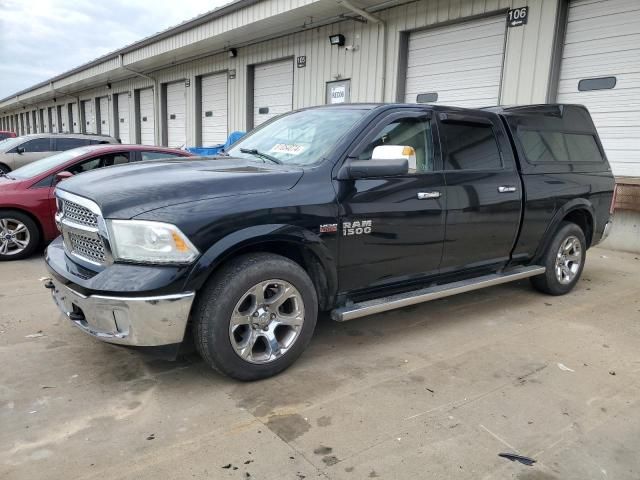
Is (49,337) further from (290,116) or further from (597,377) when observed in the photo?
(597,377)

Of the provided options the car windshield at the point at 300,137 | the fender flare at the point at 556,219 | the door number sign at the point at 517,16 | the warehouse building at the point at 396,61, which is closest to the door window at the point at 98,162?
the car windshield at the point at 300,137

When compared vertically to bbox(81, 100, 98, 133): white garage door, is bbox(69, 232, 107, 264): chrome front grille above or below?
below

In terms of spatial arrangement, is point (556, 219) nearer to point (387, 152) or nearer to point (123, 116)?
point (387, 152)

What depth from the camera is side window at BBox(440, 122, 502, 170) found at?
13.4ft

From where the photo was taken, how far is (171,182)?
9.81 ft

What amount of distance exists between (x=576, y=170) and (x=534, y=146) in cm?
70

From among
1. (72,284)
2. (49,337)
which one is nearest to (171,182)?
(72,284)

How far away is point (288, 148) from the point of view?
12.6ft

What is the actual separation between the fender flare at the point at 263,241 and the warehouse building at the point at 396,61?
5977 mm

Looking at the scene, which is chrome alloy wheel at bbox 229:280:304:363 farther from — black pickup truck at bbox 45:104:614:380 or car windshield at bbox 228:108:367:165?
car windshield at bbox 228:108:367:165

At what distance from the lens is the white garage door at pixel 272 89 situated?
13.7 metres

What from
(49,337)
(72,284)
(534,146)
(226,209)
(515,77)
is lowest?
(49,337)

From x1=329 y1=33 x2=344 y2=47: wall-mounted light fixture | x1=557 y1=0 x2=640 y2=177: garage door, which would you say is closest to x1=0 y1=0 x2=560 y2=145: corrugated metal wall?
x1=329 y1=33 x2=344 y2=47: wall-mounted light fixture

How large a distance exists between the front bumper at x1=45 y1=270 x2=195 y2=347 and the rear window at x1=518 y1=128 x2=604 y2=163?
354cm
